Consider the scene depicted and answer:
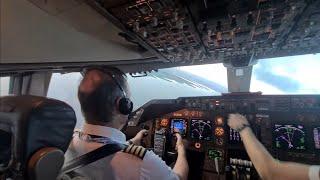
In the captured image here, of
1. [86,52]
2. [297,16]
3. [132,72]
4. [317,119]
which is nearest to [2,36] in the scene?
[86,52]

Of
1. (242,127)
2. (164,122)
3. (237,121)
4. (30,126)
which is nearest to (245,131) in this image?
(242,127)

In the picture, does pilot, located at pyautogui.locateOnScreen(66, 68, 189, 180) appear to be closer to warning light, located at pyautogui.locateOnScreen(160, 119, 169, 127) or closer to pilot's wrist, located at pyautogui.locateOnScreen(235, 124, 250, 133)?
pilot's wrist, located at pyautogui.locateOnScreen(235, 124, 250, 133)

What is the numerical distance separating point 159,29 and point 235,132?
973 mm

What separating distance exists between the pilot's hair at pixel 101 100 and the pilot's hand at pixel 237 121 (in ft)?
3.68

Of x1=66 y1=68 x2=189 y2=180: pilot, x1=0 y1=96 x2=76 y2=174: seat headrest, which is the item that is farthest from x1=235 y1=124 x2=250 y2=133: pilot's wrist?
x1=0 y1=96 x2=76 y2=174: seat headrest

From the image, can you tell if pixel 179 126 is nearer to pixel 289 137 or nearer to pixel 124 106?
pixel 289 137

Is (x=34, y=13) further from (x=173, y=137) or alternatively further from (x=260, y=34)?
(x=260, y=34)

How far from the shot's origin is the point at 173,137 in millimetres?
2451

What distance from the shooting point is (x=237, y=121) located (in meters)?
2.14

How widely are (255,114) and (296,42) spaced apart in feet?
2.12

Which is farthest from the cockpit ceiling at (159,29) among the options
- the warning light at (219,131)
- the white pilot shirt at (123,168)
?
the white pilot shirt at (123,168)

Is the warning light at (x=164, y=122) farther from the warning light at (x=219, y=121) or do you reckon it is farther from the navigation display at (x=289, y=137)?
the navigation display at (x=289, y=137)

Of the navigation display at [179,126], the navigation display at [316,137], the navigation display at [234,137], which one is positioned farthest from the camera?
the navigation display at [179,126]

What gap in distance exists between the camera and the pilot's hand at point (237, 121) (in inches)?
81.9
